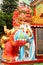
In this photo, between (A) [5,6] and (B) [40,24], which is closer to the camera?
(B) [40,24]

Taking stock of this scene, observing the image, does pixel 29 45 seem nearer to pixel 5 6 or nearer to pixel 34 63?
pixel 34 63

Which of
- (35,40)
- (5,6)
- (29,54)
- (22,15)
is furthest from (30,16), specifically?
(5,6)

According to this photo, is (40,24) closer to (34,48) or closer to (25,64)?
(34,48)

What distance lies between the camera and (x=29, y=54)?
9.95 feet

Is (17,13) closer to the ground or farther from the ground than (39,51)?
farther from the ground

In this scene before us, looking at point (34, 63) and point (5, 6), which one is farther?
point (5, 6)

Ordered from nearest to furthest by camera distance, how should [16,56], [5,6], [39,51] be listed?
[16,56], [39,51], [5,6]

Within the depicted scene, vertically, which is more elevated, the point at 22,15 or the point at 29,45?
the point at 22,15

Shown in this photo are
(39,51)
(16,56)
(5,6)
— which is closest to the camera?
(16,56)

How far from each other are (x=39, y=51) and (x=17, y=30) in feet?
1.59

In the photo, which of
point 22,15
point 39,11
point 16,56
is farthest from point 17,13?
point 16,56

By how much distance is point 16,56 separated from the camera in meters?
2.96

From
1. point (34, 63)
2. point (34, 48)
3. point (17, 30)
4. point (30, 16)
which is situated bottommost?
point (34, 63)

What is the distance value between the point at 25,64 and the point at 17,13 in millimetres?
741
